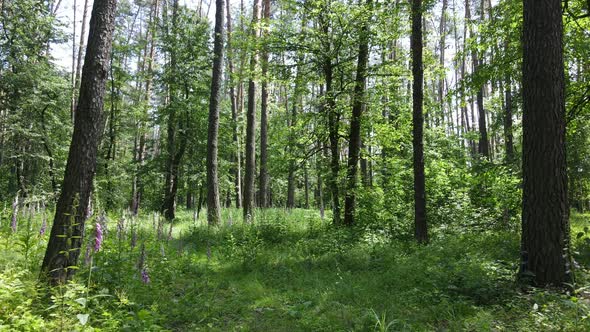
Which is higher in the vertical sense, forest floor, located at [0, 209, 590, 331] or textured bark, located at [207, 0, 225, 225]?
textured bark, located at [207, 0, 225, 225]

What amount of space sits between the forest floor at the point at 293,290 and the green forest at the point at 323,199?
4cm

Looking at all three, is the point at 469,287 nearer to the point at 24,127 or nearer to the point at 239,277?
the point at 239,277

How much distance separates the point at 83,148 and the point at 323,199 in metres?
8.25

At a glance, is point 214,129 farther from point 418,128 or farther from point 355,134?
point 418,128

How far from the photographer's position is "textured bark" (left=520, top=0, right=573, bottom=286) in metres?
4.64

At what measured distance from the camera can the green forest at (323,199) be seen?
4.37m

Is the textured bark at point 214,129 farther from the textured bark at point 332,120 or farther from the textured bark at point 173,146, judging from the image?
the textured bark at point 173,146

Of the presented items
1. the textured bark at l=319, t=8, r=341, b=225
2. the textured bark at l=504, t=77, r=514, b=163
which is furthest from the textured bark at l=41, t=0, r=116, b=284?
the textured bark at l=504, t=77, r=514, b=163

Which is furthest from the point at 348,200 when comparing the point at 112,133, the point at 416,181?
the point at 112,133

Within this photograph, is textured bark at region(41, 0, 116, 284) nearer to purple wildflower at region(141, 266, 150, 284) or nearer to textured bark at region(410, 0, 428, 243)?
purple wildflower at region(141, 266, 150, 284)

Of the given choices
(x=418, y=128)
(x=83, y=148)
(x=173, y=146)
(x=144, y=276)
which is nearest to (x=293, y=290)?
(x=144, y=276)

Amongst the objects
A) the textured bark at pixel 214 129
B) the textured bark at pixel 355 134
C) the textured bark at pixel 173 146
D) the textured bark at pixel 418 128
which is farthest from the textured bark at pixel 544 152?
the textured bark at pixel 173 146

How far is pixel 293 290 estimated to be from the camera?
6.00 meters

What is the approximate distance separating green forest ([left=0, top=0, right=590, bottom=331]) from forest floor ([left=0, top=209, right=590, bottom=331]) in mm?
37
